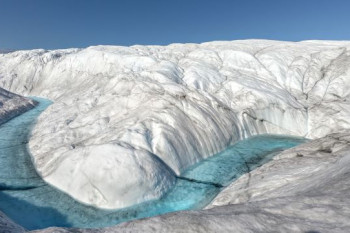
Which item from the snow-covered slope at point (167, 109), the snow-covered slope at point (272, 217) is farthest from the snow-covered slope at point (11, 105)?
the snow-covered slope at point (272, 217)

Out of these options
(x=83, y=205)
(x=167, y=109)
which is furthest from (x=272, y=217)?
(x=167, y=109)

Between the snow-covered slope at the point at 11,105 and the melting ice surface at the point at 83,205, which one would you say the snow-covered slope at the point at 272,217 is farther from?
the snow-covered slope at the point at 11,105

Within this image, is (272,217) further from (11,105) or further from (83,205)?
(11,105)

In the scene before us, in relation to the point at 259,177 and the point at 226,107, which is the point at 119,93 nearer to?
the point at 226,107

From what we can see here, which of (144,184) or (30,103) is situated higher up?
(30,103)

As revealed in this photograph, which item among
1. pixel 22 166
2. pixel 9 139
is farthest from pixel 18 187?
pixel 9 139

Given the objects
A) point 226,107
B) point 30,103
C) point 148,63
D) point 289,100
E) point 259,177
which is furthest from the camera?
point 30,103
